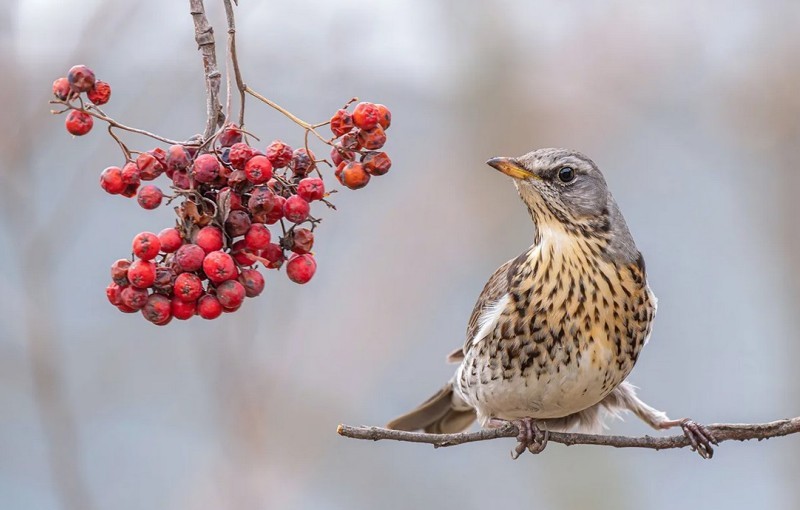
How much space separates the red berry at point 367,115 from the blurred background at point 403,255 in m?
2.50

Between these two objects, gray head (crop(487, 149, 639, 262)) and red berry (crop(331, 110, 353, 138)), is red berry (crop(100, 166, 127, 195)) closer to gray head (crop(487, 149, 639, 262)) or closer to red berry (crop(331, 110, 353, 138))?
red berry (crop(331, 110, 353, 138))

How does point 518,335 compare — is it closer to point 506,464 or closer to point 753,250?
point 506,464

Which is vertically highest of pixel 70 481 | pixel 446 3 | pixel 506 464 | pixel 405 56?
pixel 446 3

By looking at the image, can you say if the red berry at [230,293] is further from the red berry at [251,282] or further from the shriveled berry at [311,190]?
the shriveled berry at [311,190]

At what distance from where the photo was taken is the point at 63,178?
599cm

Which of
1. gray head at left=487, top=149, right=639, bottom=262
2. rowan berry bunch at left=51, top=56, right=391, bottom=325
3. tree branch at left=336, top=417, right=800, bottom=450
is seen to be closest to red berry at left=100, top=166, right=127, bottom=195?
rowan berry bunch at left=51, top=56, right=391, bottom=325

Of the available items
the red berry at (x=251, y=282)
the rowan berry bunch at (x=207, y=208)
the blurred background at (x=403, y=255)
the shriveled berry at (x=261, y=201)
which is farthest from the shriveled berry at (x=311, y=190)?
the blurred background at (x=403, y=255)

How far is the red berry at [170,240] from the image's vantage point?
242 centimetres

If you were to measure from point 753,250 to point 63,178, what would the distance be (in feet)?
16.5

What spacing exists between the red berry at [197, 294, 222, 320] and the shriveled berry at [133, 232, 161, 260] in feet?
0.52

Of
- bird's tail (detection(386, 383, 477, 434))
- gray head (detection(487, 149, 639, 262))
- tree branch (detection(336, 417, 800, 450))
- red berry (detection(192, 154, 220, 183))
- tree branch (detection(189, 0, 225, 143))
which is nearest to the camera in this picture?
tree branch (detection(189, 0, 225, 143))

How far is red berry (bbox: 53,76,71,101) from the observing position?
7.77 ft

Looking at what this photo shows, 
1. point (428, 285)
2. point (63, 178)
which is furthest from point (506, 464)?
point (63, 178)

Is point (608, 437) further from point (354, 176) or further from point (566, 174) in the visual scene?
point (354, 176)
